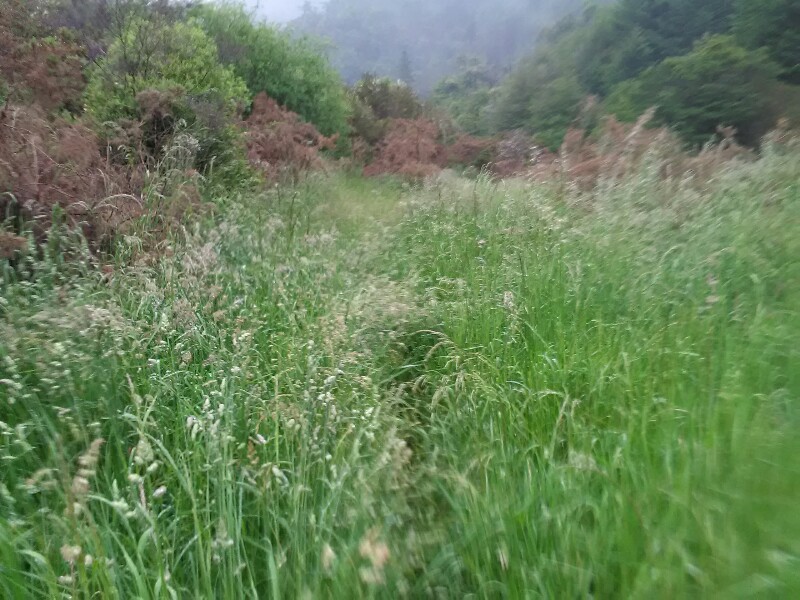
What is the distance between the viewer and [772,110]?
8188mm

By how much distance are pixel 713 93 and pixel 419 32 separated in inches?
2057

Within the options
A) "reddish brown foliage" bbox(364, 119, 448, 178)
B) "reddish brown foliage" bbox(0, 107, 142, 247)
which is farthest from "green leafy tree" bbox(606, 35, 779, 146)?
"reddish brown foliage" bbox(0, 107, 142, 247)

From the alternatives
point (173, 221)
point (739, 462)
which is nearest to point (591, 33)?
point (173, 221)

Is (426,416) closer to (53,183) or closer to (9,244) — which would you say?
(9,244)

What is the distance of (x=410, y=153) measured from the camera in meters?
14.1

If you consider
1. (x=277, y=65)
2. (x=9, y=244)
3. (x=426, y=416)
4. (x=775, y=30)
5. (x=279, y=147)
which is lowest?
(x=426, y=416)

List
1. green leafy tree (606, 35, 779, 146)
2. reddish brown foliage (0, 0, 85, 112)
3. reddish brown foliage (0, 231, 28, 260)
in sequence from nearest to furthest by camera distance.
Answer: reddish brown foliage (0, 231, 28, 260)
reddish brown foliage (0, 0, 85, 112)
green leafy tree (606, 35, 779, 146)

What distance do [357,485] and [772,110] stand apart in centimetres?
908

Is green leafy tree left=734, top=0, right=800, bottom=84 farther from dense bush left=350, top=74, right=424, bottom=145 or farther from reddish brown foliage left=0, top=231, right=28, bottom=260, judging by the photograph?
dense bush left=350, top=74, right=424, bottom=145

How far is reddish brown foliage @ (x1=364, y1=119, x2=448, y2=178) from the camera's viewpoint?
12.4 metres

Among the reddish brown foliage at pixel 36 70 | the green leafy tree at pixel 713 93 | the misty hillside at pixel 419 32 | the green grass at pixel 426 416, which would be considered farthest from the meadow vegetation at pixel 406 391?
the misty hillside at pixel 419 32

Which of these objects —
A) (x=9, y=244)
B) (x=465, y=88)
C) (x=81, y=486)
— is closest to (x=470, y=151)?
(x=9, y=244)

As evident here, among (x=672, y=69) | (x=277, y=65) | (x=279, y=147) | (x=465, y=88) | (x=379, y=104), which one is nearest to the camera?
(x=279, y=147)

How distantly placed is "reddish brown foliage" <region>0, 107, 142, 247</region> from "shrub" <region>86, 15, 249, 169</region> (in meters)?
1.62
